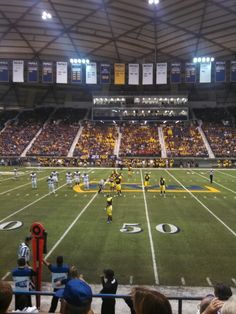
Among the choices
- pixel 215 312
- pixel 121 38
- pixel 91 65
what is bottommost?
pixel 215 312

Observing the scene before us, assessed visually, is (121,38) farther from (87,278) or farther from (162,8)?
(87,278)

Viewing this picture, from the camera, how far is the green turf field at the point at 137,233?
10.6m

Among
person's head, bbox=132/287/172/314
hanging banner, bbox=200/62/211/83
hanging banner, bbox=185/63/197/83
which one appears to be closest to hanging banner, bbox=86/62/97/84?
hanging banner, bbox=185/63/197/83

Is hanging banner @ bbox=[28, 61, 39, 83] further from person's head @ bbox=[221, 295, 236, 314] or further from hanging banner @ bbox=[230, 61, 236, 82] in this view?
person's head @ bbox=[221, 295, 236, 314]

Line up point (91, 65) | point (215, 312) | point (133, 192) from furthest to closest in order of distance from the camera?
point (91, 65) < point (133, 192) < point (215, 312)

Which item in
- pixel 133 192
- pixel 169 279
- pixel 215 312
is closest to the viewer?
pixel 215 312

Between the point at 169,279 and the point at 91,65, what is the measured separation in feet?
107

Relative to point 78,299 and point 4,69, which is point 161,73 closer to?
point 4,69

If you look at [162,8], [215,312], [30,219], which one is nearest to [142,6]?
[162,8]

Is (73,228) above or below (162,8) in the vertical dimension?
below

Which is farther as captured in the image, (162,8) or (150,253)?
(162,8)

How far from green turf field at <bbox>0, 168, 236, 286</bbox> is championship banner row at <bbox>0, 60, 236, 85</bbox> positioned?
55.3 feet

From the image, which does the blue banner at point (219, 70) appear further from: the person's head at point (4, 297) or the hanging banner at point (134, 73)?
the person's head at point (4, 297)

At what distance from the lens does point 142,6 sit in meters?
39.8
